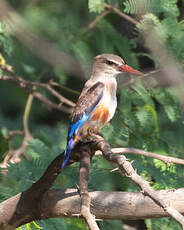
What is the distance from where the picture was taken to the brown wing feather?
11.9ft

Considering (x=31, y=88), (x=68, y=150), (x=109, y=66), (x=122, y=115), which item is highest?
(x=31, y=88)

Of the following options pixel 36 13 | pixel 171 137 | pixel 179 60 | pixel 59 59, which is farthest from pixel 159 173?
pixel 36 13

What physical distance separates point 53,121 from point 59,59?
2616mm

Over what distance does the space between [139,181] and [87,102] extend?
1484 millimetres

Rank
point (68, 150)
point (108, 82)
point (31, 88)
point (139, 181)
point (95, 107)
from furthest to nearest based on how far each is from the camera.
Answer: point (31, 88) < point (108, 82) < point (95, 107) < point (68, 150) < point (139, 181)

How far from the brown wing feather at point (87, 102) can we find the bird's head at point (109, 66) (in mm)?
210

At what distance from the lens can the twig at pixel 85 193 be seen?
212cm

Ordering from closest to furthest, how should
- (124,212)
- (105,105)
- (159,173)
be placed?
(124,212)
(159,173)
(105,105)

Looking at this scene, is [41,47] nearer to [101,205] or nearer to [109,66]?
[109,66]

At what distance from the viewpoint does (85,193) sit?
91.8 inches

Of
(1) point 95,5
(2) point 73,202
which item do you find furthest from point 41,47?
(2) point 73,202

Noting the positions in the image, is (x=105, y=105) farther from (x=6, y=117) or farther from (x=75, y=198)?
(x=6, y=117)

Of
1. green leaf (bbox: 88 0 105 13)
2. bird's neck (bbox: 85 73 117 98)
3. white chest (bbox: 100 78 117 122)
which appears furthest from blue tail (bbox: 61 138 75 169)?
green leaf (bbox: 88 0 105 13)

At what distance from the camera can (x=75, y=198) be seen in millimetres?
2916
